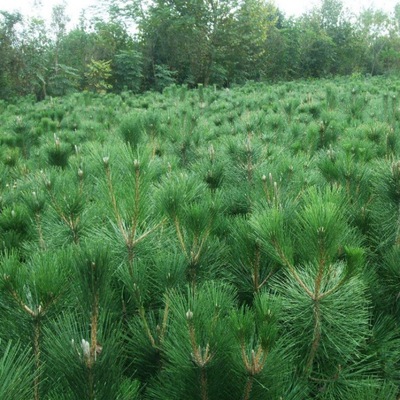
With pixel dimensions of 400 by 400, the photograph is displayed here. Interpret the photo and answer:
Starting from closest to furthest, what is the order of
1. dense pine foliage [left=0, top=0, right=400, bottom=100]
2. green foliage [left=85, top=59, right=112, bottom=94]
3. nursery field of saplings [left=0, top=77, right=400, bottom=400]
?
nursery field of saplings [left=0, top=77, right=400, bottom=400] → dense pine foliage [left=0, top=0, right=400, bottom=100] → green foliage [left=85, top=59, right=112, bottom=94]

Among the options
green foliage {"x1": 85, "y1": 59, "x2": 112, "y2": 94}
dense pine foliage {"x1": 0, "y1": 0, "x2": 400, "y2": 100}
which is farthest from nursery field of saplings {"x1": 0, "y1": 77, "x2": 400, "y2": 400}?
green foliage {"x1": 85, "y1": 59, "x2": 112, "y2": 94}

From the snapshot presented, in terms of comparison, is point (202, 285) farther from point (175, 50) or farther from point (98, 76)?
point (175, 50)

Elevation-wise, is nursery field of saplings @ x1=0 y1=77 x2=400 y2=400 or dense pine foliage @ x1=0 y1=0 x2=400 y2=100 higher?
dense pine foliage @ x1=0 y1=0 x2=400 y2=100

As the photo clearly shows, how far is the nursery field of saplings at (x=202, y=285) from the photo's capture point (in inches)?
31.1

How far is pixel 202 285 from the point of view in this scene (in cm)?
110

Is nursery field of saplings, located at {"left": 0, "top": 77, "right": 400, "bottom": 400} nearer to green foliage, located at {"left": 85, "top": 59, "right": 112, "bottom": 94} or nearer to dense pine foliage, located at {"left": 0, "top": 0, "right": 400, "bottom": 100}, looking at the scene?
dense pine foliage, located at {"left": 0, "top": 0, "right": 400, "bottom": 100}

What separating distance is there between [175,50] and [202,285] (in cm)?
1845

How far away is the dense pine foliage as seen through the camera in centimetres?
1202

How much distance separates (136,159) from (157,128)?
2.05m

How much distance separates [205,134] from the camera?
3.19 m

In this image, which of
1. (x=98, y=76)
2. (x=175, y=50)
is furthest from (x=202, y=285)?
(x=175, y=50)

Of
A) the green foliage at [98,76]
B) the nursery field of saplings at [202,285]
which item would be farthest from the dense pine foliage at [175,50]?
the nursery field of saplings at [202,285]

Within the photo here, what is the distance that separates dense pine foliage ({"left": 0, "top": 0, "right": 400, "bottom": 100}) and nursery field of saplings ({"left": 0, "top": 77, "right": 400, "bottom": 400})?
9.43 m

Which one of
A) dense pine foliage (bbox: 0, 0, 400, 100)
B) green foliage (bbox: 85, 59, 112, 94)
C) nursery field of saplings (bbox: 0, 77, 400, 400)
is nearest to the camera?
nursery field of saplings (bbox: 0, 77, 400, 400)
